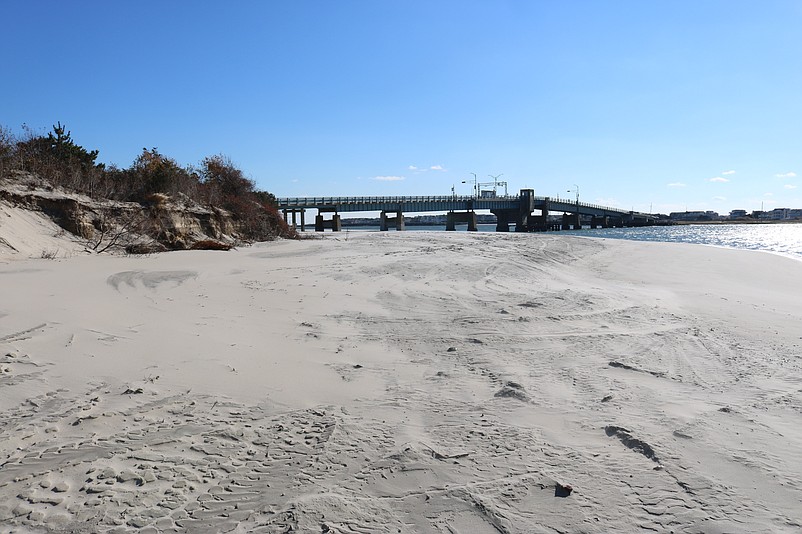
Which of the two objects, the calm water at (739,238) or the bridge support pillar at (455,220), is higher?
the bridge support pillar at (455,220)

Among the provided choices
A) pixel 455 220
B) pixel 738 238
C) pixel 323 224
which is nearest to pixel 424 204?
pixel 455 220

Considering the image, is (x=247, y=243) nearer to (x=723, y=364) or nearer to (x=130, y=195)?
(x=130, y=195)

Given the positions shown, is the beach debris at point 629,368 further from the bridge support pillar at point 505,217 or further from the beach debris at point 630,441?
the bridge support pillar at point 505,217

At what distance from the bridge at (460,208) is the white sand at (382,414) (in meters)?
35.8

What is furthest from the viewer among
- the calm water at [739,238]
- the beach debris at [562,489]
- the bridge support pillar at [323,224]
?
the bridge support pillar at [323,224]

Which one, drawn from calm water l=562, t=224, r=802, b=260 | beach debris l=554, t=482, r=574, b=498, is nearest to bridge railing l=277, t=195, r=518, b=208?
calm water l=562, t=224, r=802, b=260

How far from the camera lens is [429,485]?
8.61ft

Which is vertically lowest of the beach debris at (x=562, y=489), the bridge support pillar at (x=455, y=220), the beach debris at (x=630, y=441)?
the beach debris at (x=562, y=489)

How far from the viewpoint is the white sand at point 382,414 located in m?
2.39

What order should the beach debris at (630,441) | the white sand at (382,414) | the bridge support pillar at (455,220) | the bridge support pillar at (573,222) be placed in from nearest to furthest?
1. the white sand at (382,414)
2. the beach debris at (630,441)
3. the bridge support pillar at (455,220)
4. the bridge support pillar at (573,222)

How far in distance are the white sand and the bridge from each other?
35.8 meters

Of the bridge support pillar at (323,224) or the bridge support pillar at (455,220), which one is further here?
the bridge support pillar at (455,220)

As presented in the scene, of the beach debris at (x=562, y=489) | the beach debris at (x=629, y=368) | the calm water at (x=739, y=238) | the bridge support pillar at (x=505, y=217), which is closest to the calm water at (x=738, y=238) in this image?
the calm water at (x=739, y=238)

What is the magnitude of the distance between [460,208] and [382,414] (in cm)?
6388
